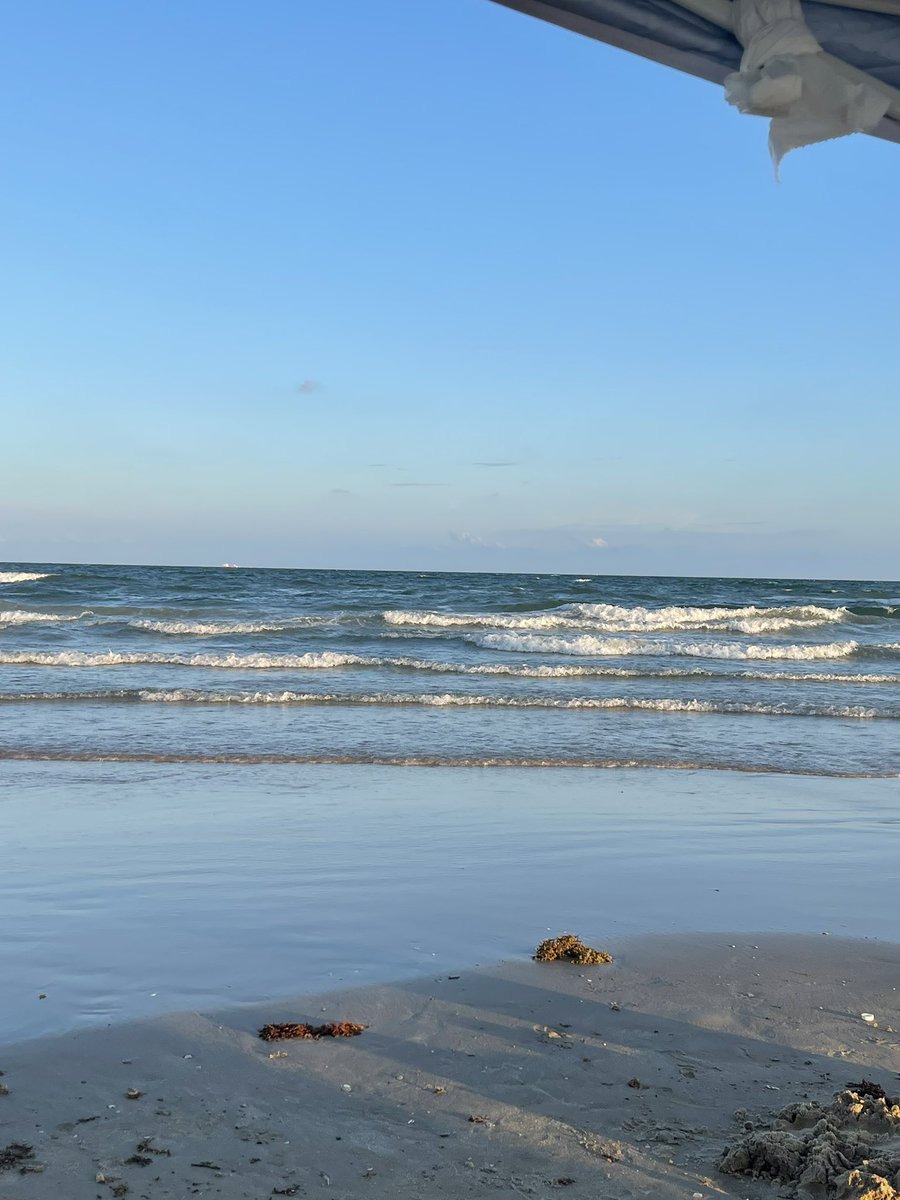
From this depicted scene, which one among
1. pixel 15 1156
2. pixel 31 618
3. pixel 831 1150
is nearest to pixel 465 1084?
pixel 831 1150

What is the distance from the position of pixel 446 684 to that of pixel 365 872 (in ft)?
29.8

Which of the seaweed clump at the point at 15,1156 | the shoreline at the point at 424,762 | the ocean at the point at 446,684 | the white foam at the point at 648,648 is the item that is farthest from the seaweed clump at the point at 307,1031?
the white foam at the point at 648,648

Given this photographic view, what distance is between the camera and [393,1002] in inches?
157

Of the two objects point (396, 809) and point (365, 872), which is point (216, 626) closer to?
point (396, 809)

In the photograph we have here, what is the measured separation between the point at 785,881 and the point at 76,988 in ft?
12.0

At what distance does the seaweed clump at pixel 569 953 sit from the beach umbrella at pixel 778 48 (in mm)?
3446

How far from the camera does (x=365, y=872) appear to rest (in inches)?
228

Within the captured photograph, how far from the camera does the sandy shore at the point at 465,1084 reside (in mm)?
2744

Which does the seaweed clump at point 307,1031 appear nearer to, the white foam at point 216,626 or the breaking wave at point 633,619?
the white foam at point 216,626

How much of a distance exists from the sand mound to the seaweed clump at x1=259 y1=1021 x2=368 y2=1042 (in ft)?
4.51

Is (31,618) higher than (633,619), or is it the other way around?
(633,619)

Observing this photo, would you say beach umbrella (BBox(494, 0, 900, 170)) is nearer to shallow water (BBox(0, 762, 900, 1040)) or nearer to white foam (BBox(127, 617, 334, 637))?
shallow water (BBox(0, 762, 900, 1040))

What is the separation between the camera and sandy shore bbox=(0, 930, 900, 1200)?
2744 millimetres

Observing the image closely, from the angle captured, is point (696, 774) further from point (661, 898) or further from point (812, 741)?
point (661, 898)
